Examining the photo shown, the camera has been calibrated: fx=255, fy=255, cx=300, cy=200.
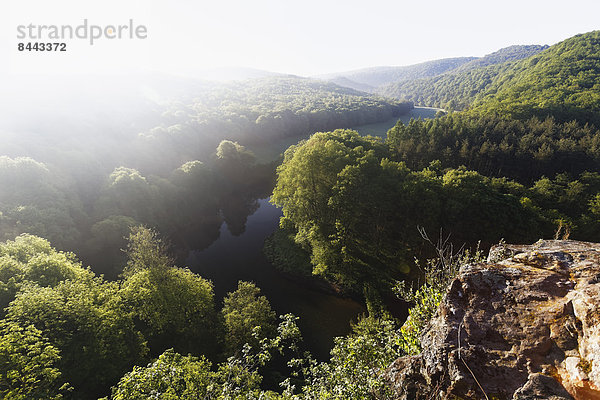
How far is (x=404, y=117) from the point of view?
19062 cm

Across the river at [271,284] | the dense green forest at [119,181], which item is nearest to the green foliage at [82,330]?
the river at [271,284]

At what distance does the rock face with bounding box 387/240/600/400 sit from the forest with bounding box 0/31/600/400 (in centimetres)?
255

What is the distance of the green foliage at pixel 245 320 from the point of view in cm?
2425

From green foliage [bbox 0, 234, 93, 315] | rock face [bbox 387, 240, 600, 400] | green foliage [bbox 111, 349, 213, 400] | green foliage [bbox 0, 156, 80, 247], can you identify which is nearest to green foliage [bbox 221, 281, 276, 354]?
green foliage [bbox 111, 349, 213, 400]

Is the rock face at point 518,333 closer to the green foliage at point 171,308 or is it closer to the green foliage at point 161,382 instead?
the green foliage at point 161,382

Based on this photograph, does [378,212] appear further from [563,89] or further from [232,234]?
[563,89]

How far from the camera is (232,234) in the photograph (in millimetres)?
51156

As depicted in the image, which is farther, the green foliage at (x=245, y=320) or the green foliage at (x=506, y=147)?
the green foliage at (x=506, y=147)

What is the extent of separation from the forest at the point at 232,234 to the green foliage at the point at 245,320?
172 mm

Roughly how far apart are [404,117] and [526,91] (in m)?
81.5

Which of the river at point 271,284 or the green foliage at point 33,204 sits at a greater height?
the green foliage at point 33,204

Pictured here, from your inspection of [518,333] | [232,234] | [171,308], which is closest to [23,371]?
[171,308]

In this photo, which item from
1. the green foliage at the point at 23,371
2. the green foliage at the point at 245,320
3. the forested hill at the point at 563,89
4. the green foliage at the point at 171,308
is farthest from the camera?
the forested hill at the point at 563,89

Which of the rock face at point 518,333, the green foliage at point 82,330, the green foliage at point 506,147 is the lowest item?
the green foliage at point 82,330
